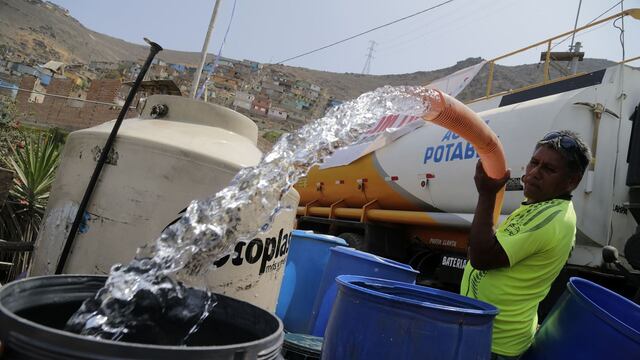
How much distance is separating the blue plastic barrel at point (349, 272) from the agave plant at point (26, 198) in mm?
2096

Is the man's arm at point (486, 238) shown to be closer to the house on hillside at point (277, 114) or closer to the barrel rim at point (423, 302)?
the barrel rim at point (423, 302)

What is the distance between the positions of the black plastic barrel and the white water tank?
1.64 ft

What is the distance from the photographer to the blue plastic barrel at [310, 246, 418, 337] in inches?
91.9

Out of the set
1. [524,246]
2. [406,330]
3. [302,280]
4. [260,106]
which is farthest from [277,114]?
[406,330]

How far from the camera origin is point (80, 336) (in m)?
0.69

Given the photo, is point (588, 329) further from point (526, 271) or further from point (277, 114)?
point (277, 114)

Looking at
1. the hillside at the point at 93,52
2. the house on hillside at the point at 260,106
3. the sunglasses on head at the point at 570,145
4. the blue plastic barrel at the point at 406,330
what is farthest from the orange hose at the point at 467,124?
the house on hillside at the point at 260,106

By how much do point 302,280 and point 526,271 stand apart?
1474mm

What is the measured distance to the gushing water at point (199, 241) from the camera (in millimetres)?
1078

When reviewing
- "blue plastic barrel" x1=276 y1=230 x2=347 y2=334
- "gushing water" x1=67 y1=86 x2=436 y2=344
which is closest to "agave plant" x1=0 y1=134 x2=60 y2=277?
"blue plastic barrel" x1=276 y1=230 x2=347 y2=334

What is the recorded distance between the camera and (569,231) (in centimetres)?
177

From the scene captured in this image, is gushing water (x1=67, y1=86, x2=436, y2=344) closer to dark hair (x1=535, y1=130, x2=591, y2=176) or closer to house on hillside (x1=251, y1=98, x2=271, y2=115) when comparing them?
dark hair (x1=535, y1=130, x2=591, y2=176)

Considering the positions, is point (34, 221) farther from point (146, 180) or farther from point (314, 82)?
point (314, 82)

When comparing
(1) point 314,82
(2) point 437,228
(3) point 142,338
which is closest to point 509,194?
(2) point 437,228
